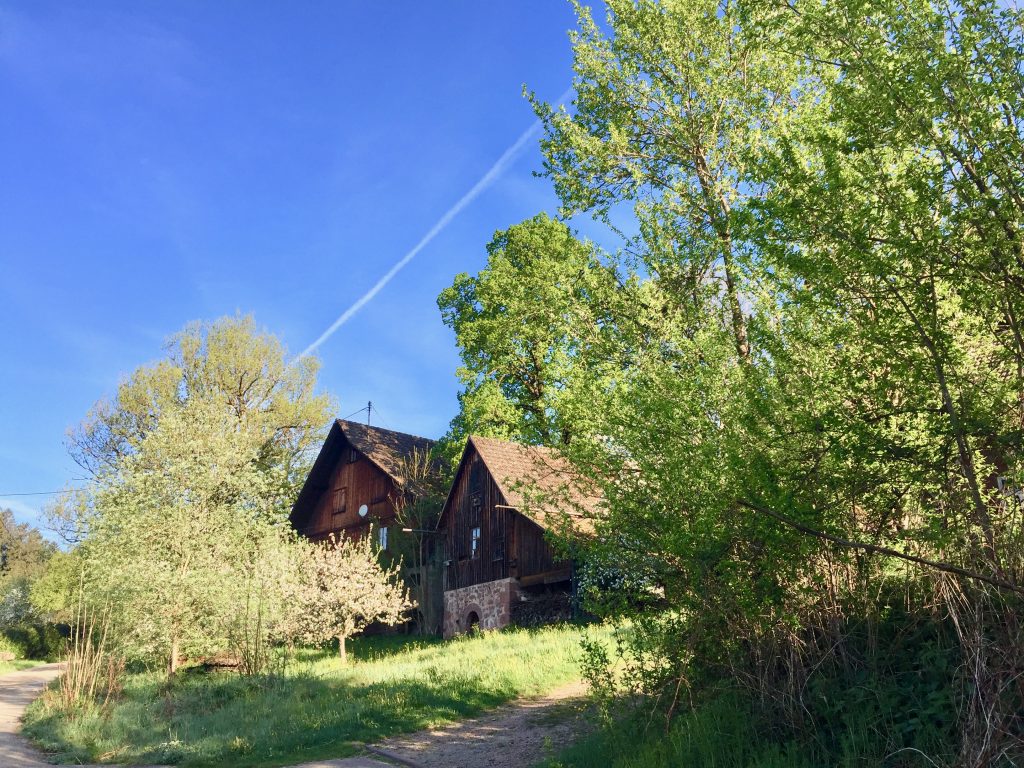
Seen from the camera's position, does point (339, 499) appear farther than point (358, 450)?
Yes

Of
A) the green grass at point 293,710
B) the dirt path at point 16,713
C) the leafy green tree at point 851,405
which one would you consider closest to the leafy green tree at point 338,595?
the green grass at point 293,710

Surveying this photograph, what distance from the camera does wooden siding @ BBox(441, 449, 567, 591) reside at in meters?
27.3

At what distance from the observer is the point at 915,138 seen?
18.4 feet

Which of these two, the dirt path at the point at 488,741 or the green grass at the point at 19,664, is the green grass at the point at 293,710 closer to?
the dirt path at the point at 488,741

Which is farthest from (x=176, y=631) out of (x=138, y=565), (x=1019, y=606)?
(x=1019, y=606)

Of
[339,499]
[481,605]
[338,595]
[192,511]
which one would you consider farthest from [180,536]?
[339,499]

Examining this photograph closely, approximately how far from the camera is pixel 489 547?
29.0 meters

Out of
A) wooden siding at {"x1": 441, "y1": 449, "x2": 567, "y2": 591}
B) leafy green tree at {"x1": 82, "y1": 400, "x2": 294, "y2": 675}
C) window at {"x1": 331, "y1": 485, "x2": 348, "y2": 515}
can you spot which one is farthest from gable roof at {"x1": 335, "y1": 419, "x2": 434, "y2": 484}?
leafy green tree at {"x1": 82, "y1": 400, "x2": 294, "y2": 675}

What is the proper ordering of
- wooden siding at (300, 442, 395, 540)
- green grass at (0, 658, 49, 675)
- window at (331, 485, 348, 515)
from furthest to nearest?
window at (331, 485, 348, 515)
wooden siding at (300, 442, 395, 540)
green grass at (0, 658, 49, 675)

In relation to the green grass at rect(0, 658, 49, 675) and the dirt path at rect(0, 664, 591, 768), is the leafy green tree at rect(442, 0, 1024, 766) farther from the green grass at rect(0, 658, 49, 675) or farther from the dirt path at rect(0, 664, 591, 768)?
the green grass at rect(0, 658, 49, 675)

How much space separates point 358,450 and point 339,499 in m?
3.37

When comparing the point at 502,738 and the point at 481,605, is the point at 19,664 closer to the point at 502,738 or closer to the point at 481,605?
the point at 481,605

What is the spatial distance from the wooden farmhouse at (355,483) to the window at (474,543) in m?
4.96

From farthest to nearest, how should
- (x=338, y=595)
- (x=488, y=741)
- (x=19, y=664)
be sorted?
(x=19, y=664)
(x=338, y=595)
(x=488, y=741)
